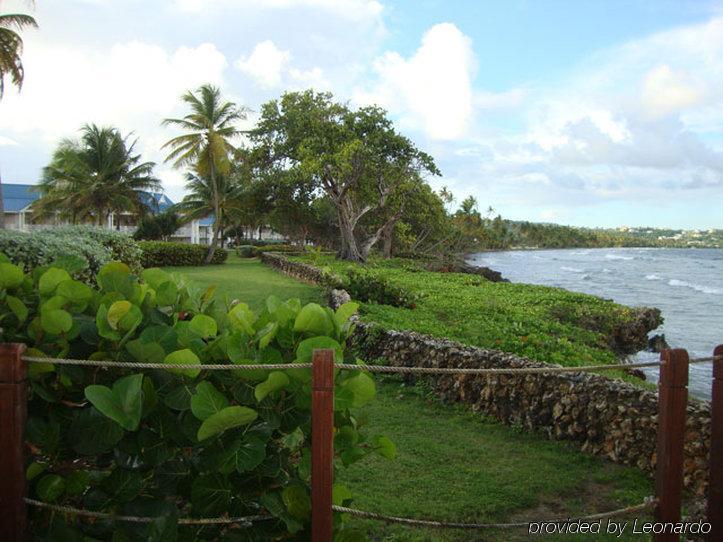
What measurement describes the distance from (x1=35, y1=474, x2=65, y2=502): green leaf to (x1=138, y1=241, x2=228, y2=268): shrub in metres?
25.2

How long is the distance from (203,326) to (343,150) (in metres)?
23.0

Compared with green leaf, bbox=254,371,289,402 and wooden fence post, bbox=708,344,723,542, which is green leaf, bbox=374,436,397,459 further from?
wooden fence post, bbox=708,344,723,542

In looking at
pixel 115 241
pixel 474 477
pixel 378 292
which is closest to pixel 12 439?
pixel 474 477

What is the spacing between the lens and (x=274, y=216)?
34.8 meters

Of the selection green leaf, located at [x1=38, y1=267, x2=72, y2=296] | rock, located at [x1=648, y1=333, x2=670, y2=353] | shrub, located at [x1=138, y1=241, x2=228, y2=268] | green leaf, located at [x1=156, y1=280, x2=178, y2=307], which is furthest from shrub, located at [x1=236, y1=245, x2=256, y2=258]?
green leaf, located at [x1=38, y1=267, x2=72, y2=296]

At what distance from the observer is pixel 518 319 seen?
10.8 m

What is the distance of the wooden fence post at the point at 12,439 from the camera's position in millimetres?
2119

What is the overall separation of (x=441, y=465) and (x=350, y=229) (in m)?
23.4

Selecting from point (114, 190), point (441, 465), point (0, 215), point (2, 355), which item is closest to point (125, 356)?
point (2, 355)

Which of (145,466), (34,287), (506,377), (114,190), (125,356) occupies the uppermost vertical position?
(114,190)

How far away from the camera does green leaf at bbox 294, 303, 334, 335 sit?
2332 millimetres

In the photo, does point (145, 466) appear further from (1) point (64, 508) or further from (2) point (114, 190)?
(2) point (114, 190)

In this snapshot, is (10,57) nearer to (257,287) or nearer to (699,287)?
(257,287)

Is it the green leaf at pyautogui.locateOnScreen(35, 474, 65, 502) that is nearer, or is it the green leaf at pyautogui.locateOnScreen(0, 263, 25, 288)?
the green leaf at pyautogui.locateOnScreen(35, 474, 65, 502)
